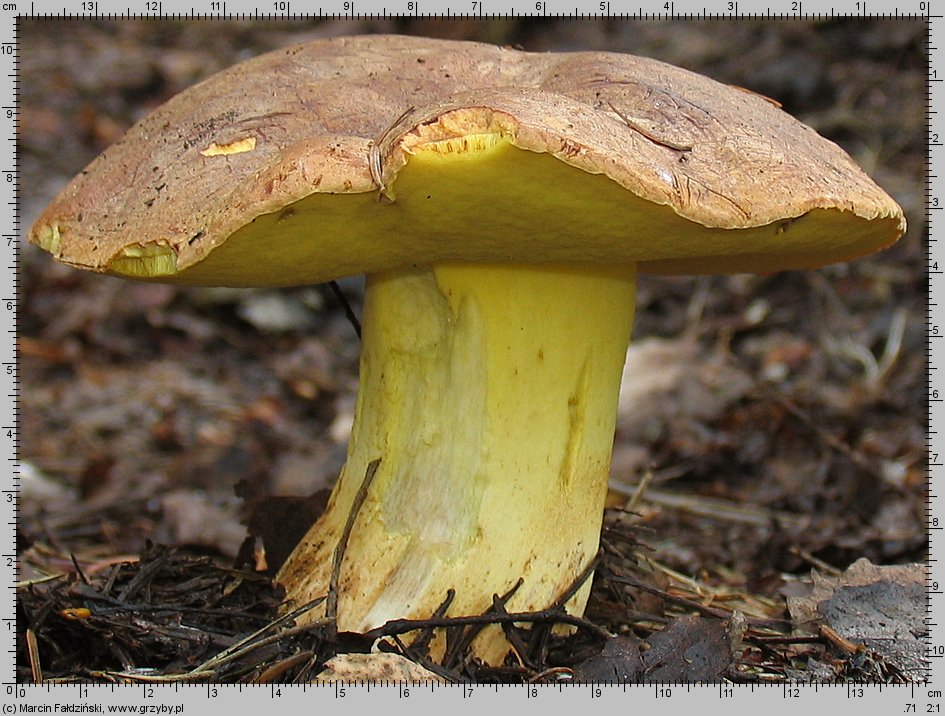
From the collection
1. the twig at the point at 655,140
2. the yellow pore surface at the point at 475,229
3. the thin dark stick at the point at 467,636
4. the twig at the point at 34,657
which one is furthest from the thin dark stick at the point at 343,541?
the twig at the point at 655,140

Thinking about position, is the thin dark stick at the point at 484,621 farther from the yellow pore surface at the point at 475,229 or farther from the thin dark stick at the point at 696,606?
the yellow pore surface at the point at 475,229

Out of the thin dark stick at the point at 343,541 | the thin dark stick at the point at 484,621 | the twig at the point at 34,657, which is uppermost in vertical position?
the thin dark stick at the point at 343,541

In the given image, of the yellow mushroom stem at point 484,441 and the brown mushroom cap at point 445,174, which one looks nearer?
the brown mushroom cap at point 445,174

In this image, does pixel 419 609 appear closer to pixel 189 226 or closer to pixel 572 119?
pixel 189 226

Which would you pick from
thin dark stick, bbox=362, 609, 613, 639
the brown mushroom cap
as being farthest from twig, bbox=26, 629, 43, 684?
the brown mushroom cap

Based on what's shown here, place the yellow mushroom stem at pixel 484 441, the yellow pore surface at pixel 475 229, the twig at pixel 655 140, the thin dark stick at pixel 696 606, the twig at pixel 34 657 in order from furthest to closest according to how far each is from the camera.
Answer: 1. the thin dark stick at pixel 696 606
2. the yellow mushroom stem at pixel 484 441
3. the twig at pixel 34 657
4. the twig at pixel 655 140
5. the yellow pore surface at pixel 475 229

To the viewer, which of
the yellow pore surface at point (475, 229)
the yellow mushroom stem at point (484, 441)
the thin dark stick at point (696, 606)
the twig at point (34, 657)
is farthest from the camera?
the thin dark stick at point (696, 606)

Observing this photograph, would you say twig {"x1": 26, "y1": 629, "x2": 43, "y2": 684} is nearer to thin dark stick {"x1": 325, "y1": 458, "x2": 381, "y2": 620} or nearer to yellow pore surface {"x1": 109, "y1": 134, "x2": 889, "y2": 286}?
thin dark stick {"x1": 325, "y1": 458, "x2": 381, "y2": 620}

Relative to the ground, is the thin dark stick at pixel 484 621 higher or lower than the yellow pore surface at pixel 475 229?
lower
